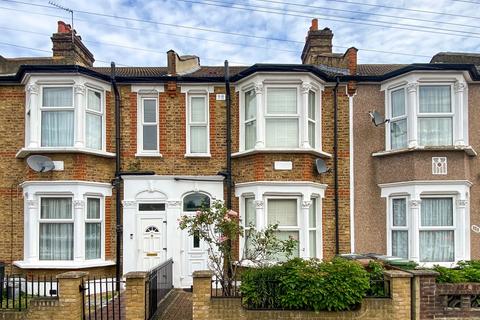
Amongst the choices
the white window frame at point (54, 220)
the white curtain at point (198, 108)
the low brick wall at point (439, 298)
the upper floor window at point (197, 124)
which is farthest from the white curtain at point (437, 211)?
the white window frame at point (54, 220)

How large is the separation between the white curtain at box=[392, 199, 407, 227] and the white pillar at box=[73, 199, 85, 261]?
348 inches

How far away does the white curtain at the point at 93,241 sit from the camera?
1174 cm

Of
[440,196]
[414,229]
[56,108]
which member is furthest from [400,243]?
[56,108]

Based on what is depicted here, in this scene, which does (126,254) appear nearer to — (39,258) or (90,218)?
(90,218)

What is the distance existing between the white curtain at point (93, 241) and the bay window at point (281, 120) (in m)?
5.50

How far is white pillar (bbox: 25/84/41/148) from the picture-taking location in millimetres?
11523

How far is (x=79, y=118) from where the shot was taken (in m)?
11.6

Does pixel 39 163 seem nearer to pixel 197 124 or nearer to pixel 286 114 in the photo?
pixel 197 124

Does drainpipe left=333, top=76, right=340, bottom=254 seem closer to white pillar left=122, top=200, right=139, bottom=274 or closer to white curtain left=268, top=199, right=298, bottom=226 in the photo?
white curtain left=268, top=199, right=298, bottom=226

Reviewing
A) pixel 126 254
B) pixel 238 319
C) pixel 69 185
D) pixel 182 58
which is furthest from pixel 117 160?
pixel 238 319

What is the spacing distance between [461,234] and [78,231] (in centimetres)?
1048

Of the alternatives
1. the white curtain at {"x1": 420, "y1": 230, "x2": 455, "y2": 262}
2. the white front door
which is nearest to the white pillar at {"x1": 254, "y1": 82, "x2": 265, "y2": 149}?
the white front door

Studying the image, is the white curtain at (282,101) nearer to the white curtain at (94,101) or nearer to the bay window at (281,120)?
the bay window at (281,120)

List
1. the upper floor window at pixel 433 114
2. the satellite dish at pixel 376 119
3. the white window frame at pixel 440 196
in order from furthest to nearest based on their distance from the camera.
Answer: the satellite dish at pixel 376 119, the upper floor window at pixel 433 114, the white window frame at pixel 440 196
